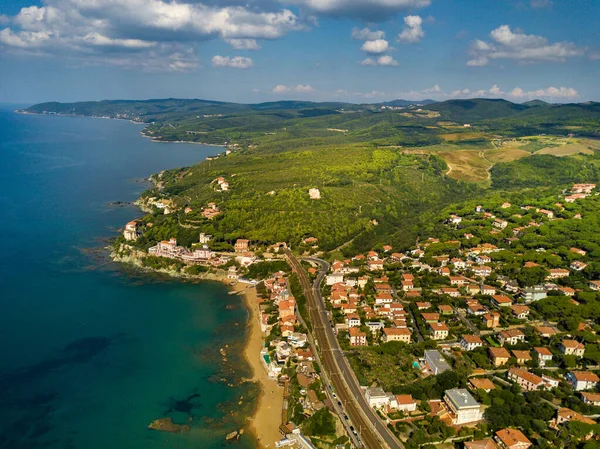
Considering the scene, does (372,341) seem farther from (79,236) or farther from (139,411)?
(79,236)

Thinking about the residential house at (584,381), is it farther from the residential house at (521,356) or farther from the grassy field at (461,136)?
the grassy field at (461,136)

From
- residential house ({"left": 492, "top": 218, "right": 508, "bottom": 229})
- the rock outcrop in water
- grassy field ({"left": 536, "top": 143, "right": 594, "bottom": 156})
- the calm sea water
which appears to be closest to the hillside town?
residential house ({"left": 492, "top": 218, "right": 508, "bottom": 229})

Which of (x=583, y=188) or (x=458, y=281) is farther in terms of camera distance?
(x=583, y=188)

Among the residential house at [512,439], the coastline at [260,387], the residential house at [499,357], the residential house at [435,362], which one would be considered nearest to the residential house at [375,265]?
the coastline at [260,387]

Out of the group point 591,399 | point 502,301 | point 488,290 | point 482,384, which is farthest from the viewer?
point 488,290

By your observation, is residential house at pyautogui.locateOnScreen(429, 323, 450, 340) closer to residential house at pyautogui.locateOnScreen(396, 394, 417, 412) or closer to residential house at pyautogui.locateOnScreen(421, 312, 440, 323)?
residential house at pyautogui.locateOnScreen(421, 312, 440, 323)

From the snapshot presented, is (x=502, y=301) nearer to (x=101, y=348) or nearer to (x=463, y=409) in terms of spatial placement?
(x=463, y=409)

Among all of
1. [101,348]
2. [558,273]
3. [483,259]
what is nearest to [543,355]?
[558,273]
